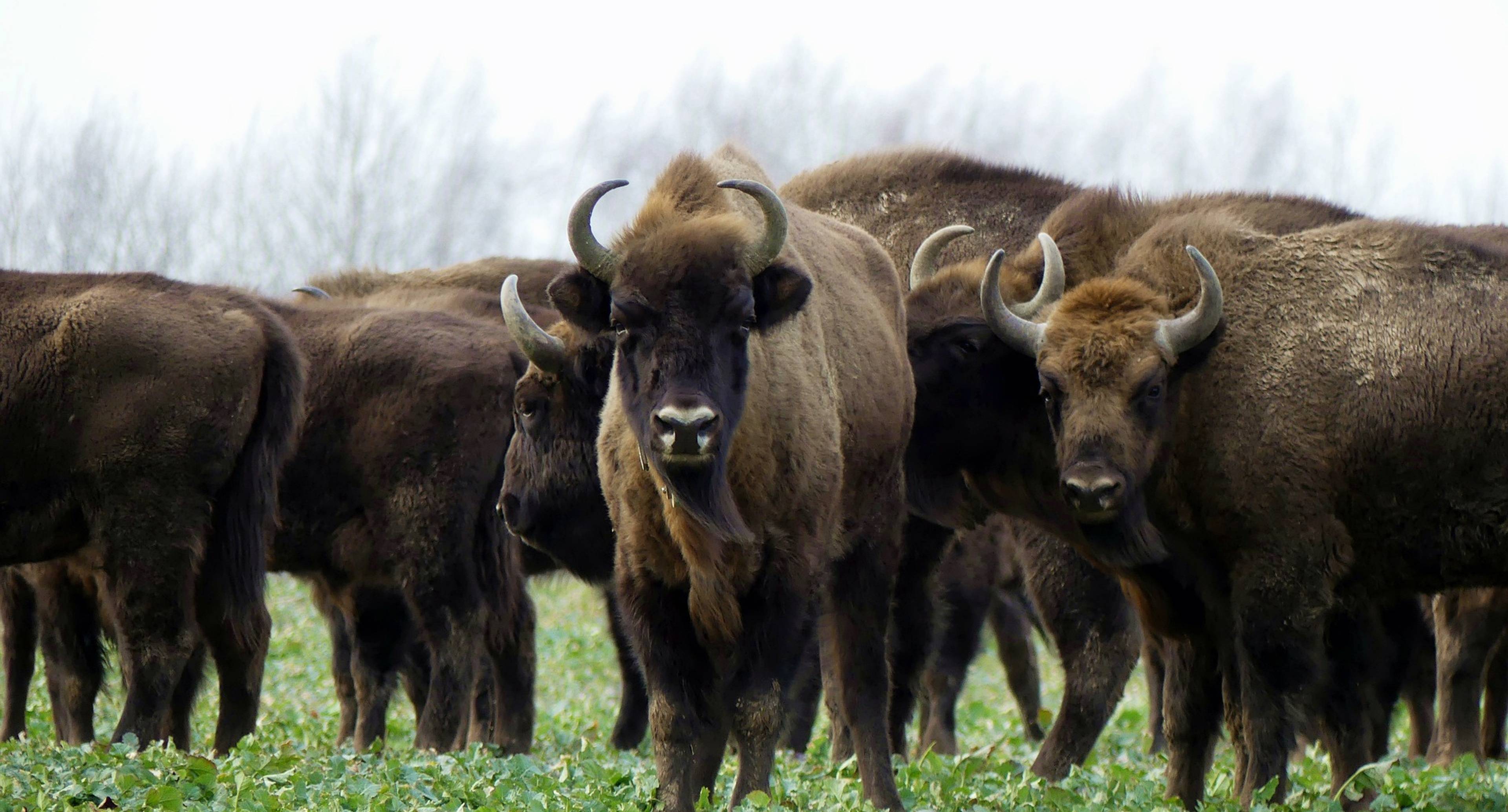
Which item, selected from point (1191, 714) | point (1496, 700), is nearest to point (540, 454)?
point (1191, 714)

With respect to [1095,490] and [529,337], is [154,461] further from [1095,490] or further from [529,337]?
[1095,490]

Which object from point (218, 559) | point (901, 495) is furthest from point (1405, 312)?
point (218, 559)

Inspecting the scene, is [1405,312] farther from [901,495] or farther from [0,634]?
[0,634]

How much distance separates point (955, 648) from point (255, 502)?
4.86 m

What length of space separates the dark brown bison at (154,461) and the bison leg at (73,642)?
3.60ft

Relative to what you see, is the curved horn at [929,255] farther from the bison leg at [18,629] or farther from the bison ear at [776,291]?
the bison leg at [18,629]

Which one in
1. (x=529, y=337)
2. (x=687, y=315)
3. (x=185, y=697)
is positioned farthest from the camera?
(x=185, y=697)

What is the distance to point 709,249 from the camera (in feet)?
18.6

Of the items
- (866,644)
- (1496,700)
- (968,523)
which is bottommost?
(1496,700)

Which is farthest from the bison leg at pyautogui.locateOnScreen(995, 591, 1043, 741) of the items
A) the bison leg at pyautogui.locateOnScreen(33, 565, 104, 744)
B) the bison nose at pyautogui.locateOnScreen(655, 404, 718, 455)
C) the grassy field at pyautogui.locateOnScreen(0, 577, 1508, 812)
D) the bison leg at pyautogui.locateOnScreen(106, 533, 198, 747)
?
the bison nose at pyautogui.locateOnScreen(655, 404, 718, 455)

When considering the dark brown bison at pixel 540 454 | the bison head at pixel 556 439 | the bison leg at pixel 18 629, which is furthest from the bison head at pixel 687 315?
the bison leg at pixel 18 629

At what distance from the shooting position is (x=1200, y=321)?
6.64m

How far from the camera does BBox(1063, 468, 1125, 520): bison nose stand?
20.8 ft

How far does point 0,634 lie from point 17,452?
3400 millimetres
